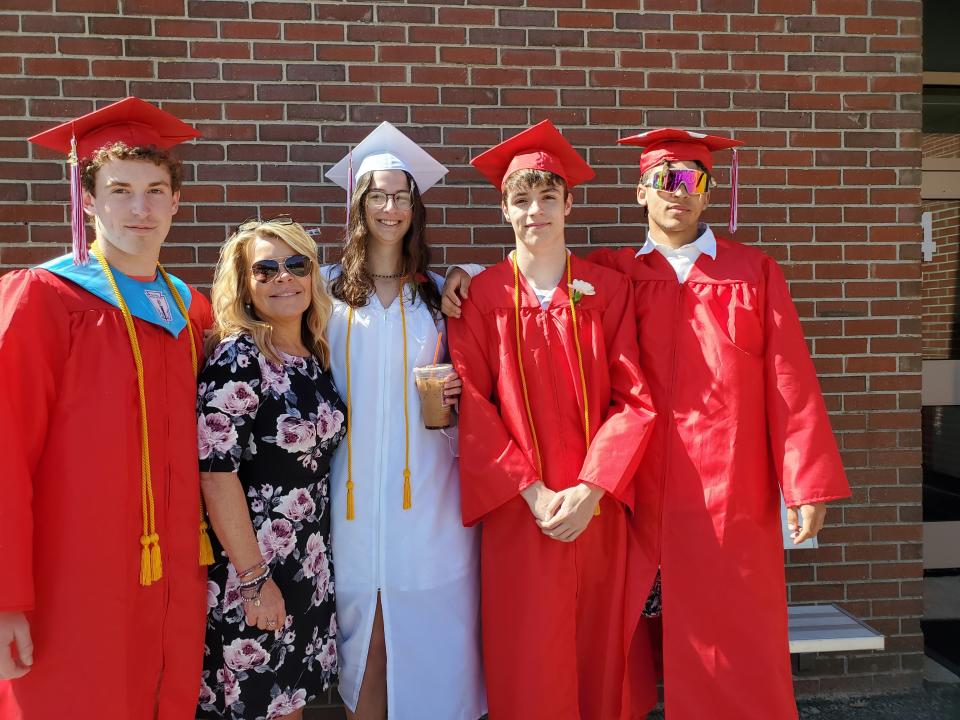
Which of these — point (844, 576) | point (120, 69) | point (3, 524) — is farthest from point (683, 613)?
point (120, 69)

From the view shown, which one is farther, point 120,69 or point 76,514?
point 120,69

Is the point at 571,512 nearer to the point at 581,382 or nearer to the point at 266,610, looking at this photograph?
the point at 581,382

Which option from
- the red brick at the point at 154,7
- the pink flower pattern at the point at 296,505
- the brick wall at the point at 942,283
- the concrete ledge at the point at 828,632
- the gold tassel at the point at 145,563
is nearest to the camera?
the gold tassel at the point at 145,563

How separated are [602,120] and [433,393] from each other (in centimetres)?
181

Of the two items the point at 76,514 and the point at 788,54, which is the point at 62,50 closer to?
the point at 76,514

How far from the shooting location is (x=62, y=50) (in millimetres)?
3299

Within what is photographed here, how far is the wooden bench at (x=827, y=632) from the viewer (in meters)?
3.20

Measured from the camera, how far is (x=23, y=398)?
193 centimetres

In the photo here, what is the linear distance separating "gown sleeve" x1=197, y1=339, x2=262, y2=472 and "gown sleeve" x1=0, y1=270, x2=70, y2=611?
34 centimetres

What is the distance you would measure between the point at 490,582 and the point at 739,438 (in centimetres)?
102

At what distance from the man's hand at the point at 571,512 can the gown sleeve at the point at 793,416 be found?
68cm

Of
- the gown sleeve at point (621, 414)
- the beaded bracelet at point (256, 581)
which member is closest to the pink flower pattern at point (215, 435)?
the beaded bracelet at point (256, 581)

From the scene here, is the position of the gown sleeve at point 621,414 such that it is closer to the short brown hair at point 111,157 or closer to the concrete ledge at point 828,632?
the concrete ledge at point 828,632

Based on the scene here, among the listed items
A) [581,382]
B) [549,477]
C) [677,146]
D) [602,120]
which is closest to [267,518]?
[549,477]
